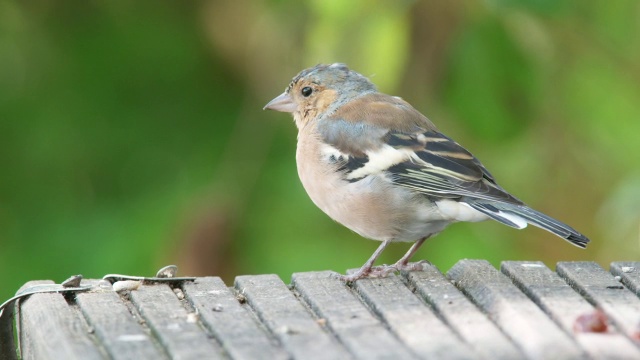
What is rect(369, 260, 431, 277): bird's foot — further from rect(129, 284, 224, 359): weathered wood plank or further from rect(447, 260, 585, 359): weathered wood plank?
rect(129, 284, 224, 359): weathered wood plank

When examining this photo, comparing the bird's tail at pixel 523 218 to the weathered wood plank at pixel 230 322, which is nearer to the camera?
the weathered wood plank at pixel 230 322

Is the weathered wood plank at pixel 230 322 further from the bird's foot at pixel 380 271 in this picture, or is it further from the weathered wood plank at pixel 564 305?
the weathered wood plank at pixel 564 305

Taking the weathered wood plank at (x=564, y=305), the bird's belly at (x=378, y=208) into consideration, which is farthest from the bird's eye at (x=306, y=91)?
the weathered wood plank at (x=564, y=305)

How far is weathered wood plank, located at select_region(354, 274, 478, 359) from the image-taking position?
10.6 feet

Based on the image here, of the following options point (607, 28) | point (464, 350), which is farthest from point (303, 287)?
point (607, 28)

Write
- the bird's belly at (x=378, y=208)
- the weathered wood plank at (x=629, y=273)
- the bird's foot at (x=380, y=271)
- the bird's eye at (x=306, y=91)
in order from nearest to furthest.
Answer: the weathered wood plank at (x=629, y=273) → the bird's foot at (x=380, y=271) → the bird's belly at (x=378, y=208) → the bird's eye at (x=306, y=91)

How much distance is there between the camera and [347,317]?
3.56 meters

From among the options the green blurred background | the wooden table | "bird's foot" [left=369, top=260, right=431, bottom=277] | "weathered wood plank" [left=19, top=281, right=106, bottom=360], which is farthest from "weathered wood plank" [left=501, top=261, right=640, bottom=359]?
the green blurred background

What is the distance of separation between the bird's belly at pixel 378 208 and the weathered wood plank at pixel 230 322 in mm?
974

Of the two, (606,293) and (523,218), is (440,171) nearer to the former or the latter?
(523,218)

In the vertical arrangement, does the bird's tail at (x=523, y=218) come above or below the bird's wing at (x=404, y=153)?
below

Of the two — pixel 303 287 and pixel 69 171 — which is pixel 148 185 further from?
pixel 303 287

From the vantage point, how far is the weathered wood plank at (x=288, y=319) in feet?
10.6

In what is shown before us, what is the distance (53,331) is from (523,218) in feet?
6.01
